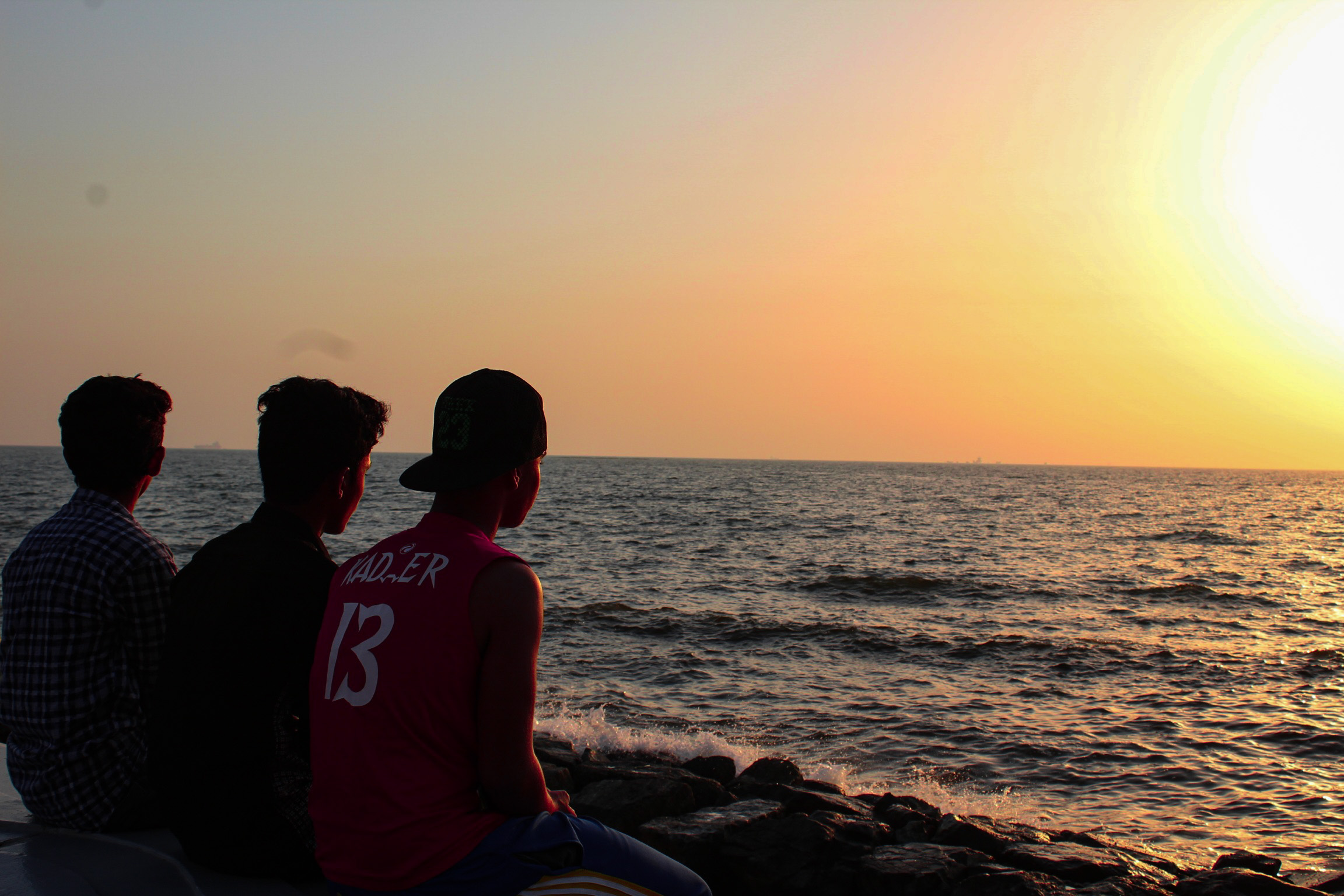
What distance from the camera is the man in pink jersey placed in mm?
2014

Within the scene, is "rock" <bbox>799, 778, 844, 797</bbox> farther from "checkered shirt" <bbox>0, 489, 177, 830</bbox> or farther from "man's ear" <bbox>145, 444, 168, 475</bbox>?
"man's ear" <bbox>145, 444, 168, 475</bbox>

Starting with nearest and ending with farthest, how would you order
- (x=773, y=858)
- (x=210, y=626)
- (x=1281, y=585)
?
(x=210, y=626) < (x=773, y=858) < (x=1281, y=585)

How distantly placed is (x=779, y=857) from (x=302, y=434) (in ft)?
12.1

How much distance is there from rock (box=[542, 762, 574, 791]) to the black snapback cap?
15.2 ft

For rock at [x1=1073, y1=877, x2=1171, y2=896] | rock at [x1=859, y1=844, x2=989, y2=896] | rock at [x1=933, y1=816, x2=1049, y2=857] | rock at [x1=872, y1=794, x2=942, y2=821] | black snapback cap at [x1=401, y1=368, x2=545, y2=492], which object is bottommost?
rock at [x1=872, y1=794, x2=942, y2=821]

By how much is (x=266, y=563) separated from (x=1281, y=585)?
30274 millimetres

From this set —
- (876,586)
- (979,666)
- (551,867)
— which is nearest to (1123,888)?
(551,867)

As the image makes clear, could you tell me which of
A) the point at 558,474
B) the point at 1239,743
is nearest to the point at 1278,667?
the point at 1239,743

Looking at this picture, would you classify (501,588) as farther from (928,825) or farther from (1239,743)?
(1239,743)

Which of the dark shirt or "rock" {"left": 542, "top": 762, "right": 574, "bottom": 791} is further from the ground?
the dark shirt

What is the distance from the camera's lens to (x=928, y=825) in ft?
21.7

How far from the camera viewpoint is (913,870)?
5.10m

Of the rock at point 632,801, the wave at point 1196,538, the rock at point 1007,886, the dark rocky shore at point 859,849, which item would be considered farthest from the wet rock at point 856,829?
the wave at point 1196,538

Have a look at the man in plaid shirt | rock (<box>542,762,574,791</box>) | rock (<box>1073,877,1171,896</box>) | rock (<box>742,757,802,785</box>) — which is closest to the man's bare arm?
the man in plaid shirt
